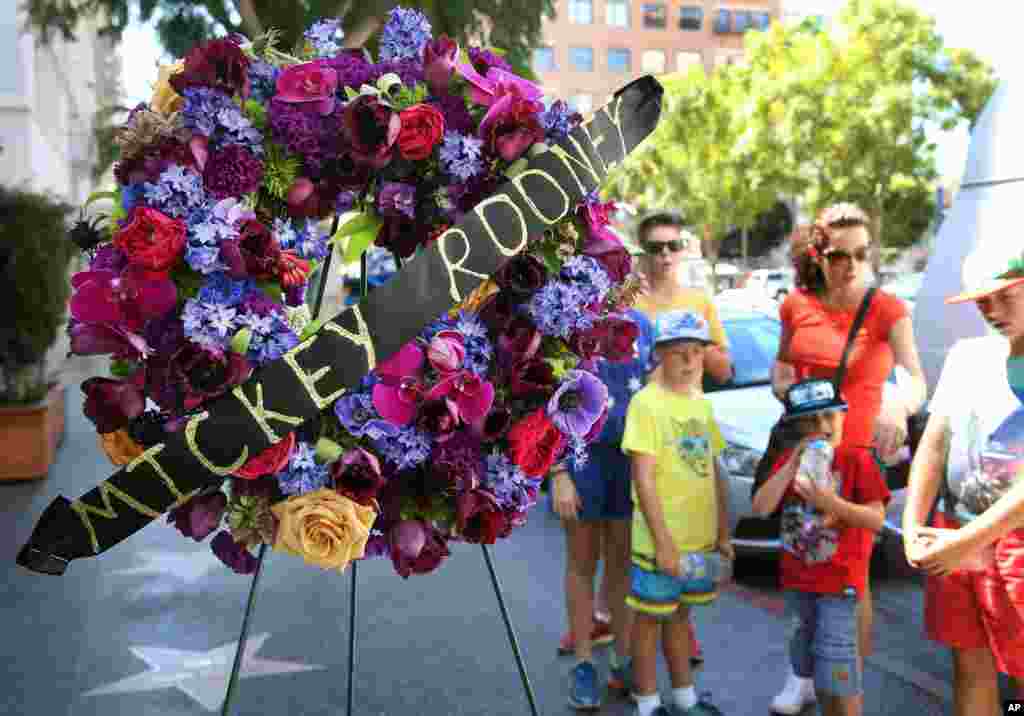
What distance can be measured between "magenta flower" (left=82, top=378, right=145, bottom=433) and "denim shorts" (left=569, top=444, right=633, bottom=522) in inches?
103

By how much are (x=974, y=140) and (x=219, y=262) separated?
4.94 m

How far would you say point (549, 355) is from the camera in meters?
2.38

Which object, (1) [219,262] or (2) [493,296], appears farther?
(2) [493,296]

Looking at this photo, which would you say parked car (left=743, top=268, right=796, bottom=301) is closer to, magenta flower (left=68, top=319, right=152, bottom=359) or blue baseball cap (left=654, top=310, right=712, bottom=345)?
blue baseball cap (left=654, top=310, right=712, bottom=345)

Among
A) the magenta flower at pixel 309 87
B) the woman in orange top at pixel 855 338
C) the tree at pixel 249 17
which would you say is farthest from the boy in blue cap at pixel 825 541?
the tree at pixel 249 17

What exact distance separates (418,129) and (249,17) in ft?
25.1

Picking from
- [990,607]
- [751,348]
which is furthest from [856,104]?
[990,607]

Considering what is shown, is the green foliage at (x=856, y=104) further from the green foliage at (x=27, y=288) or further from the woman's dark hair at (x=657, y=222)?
the woman's dark hair at (x=657, y=222)

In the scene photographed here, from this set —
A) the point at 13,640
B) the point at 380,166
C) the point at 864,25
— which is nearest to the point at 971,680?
the point at 380,166

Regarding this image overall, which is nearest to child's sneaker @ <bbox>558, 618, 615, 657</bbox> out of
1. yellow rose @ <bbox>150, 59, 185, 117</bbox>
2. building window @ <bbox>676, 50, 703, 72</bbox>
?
yellow rose @ <bbox>150, 59, 185, 117</bbox>

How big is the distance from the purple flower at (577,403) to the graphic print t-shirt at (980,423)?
137 cm

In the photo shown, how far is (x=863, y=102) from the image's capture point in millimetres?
31531

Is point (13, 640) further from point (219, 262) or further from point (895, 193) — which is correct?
point (895, 193)

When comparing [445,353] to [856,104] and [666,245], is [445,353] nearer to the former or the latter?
[666,245]
